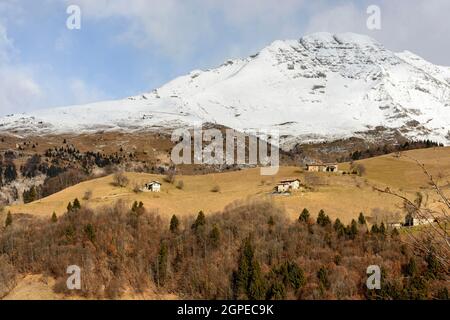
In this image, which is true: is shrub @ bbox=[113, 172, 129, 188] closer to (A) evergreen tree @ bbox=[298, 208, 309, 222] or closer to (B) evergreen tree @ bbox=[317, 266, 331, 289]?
(A) evergreen tree @ bbox=[298, 208, 309, 222]

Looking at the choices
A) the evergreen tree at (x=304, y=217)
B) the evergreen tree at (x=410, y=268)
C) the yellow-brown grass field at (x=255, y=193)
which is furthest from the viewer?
the yellow-brown grass field at (x=255, y=193)

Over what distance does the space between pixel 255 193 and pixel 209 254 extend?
125 ft

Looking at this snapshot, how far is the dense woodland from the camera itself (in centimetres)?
6450

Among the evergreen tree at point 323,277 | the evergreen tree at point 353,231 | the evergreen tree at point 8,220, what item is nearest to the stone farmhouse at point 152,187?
the evergreen tree at point 8,220

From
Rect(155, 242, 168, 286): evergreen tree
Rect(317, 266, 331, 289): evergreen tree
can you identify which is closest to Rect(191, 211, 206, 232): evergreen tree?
Rect(155, 242, 168, 286): evergreen tree

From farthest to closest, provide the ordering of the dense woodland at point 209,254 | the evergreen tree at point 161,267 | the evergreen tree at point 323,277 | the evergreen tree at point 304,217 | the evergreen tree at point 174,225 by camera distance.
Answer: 1. the evergreen tree at point 174,225
2. the evergreen tree at point 304,217
3. the evergreen tree at point 161,267
4. the dense woodland at point 209,254
5. the evergreen tree at point 323,277

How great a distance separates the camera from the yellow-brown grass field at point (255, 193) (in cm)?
9650

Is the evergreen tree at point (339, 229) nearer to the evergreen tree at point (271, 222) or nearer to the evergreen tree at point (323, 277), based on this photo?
the evergreen tree at point (271, 222)

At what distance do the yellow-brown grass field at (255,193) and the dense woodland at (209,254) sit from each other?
9.61m

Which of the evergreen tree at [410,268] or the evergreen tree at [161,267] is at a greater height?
the evergreen tree at [410,268]

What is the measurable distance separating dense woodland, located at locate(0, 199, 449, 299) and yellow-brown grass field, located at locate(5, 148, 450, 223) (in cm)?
961

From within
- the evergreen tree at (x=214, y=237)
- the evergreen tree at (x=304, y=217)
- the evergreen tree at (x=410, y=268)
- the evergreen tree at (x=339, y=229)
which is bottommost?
the evergreen tree at (x=410, y=268)

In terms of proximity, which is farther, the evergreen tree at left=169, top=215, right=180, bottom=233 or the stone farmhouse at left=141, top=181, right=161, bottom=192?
the stone farmhouse at left=141, top=181, right=161, bottom=192

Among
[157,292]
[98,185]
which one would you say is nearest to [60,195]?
[98,185]
